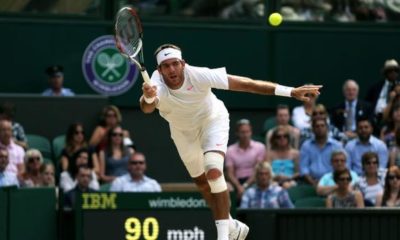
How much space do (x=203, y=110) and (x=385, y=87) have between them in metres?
5.76

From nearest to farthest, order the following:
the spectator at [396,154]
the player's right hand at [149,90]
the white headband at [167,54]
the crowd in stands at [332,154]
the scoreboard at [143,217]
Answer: the player's right hand at [149,90] → the white headband at [167,54] → the scoreboard at [143,217] → the crowd in stands at [332,154] → the spectator at [396,154]

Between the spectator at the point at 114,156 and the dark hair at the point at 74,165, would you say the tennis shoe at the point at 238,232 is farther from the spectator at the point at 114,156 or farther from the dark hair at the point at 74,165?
the spectator at the point at 114,156

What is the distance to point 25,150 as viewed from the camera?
16594mm

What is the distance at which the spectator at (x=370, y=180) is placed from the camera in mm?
15781

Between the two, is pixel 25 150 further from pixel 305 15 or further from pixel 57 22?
pixel 305 15

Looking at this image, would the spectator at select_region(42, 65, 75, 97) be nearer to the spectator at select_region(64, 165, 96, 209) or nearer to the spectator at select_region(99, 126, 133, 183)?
the spectator at select_region(99, 126, 133, 183)

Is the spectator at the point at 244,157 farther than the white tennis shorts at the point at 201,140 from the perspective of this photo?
Yes

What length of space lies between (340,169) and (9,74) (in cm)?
544

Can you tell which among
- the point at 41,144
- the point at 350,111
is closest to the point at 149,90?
the point at 41,144

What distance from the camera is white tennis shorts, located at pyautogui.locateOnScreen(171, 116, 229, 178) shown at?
41.3ft

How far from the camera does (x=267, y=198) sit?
608 inches

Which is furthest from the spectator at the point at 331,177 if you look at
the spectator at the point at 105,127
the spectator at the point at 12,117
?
the spectator at the point at 12,117

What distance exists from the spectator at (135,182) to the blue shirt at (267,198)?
1079 millimetres

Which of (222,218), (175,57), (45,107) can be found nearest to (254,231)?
(222,218)
